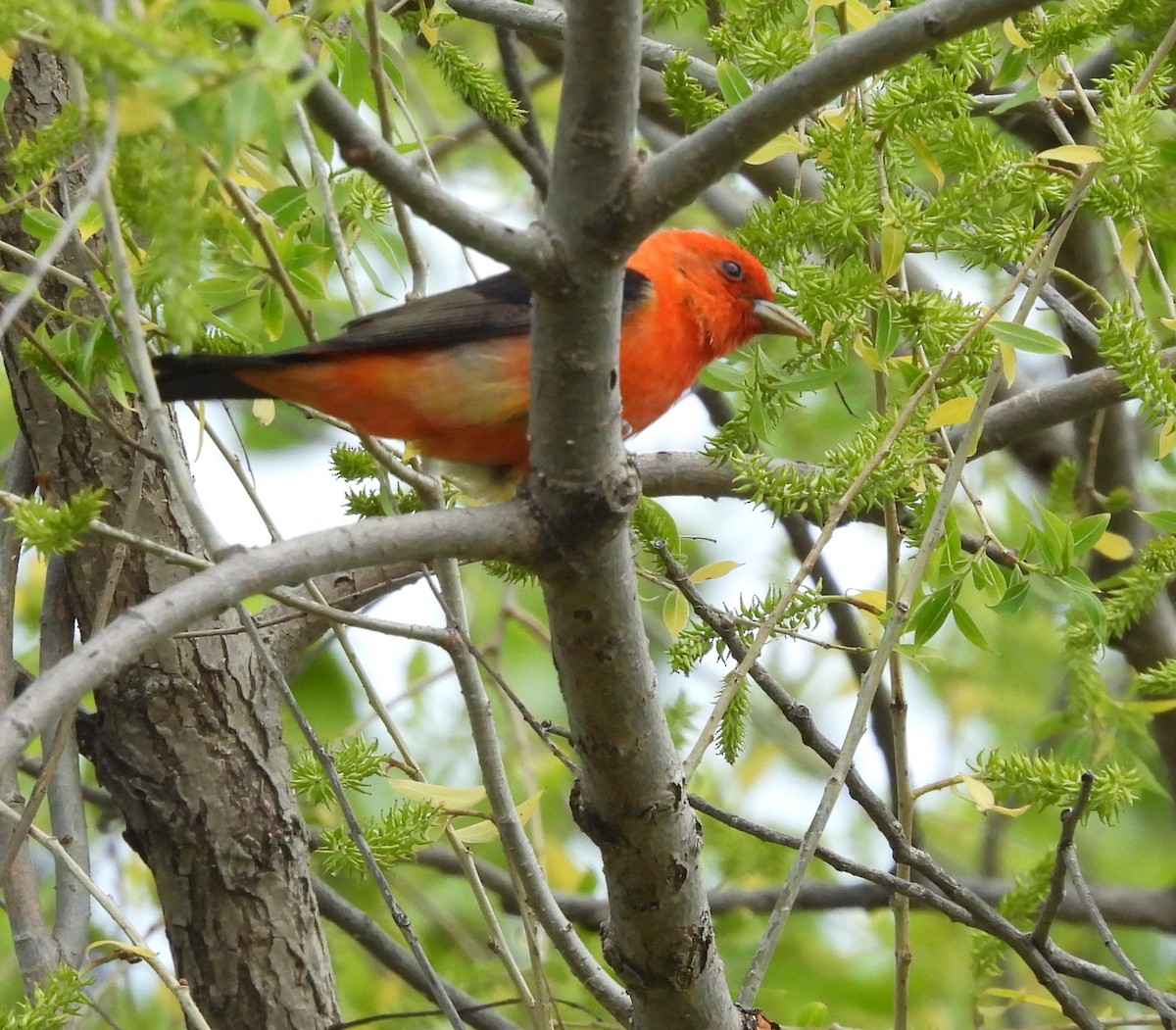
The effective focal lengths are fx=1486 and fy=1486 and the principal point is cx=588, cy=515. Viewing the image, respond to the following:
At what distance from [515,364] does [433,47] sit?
31.4 inches

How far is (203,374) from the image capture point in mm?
3416

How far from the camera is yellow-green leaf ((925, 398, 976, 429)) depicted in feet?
9.87

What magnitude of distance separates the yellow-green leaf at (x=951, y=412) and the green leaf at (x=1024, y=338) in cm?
14

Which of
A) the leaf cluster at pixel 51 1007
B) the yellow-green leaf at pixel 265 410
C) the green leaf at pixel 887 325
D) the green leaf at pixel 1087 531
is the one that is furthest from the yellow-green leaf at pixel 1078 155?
the leaf cluster at pixel 51 1007

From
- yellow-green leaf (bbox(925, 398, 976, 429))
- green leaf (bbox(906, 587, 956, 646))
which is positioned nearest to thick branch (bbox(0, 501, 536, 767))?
yellow-green leaf (bbox(925, 398, 976, 429))

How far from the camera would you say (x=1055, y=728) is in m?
4.41

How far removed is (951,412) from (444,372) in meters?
1.35

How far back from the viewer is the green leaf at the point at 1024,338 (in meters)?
2.98

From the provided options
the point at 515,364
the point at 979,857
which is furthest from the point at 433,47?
the point at 979,857

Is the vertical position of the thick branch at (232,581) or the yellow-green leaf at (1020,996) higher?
the yellow-green leaf at (1020,996)

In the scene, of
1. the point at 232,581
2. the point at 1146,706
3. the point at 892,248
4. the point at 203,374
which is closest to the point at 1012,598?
the point at 892,248

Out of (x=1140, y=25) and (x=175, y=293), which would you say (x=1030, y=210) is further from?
(x=175, y=293)

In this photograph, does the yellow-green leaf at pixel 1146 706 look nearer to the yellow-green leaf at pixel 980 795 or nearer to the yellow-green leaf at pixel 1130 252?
the yellow-green leaf at pixel 980 795

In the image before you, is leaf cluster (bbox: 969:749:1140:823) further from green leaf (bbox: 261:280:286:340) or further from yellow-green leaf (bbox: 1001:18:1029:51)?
green leaf (bbox: 261:280:286:340)
